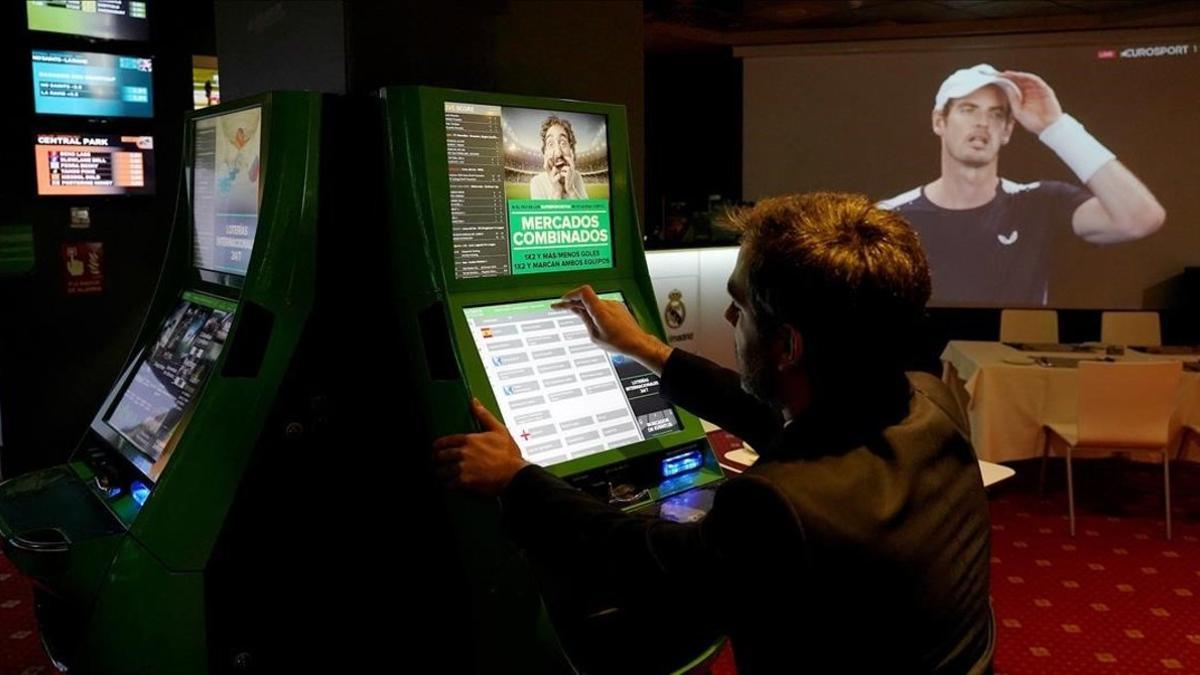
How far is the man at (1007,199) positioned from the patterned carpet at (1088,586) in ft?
6.09

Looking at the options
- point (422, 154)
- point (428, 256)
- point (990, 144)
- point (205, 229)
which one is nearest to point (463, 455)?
point (428, 256)

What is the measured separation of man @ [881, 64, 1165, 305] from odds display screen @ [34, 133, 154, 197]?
483 cm

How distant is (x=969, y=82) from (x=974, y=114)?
22 cm

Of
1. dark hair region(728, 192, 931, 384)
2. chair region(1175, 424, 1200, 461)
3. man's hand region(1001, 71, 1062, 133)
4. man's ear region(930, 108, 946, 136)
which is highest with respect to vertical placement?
man's hand region(1001, 71, 1062, 133)

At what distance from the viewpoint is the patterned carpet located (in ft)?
10.5

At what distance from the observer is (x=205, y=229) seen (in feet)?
5.94

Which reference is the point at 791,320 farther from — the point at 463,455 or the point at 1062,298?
the point at 1062,298

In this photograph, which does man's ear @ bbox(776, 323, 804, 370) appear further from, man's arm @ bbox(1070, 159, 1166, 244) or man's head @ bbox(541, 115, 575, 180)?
man's arm @ bbox(1070, 159, 1166, 244)

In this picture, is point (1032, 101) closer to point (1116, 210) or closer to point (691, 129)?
point (1116, 210)

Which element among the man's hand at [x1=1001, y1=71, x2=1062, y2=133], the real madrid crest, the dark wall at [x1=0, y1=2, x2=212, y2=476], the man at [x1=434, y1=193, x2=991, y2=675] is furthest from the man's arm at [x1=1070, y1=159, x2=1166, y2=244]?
the man at [x1=434, y1=193, x2=991, y2=675]

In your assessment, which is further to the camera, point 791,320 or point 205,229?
point 205,229

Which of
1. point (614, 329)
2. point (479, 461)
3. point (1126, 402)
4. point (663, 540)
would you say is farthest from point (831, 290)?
point (1126, 402)

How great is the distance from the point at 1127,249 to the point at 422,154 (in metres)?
6.45

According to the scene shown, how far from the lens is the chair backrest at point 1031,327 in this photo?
5.87 m
